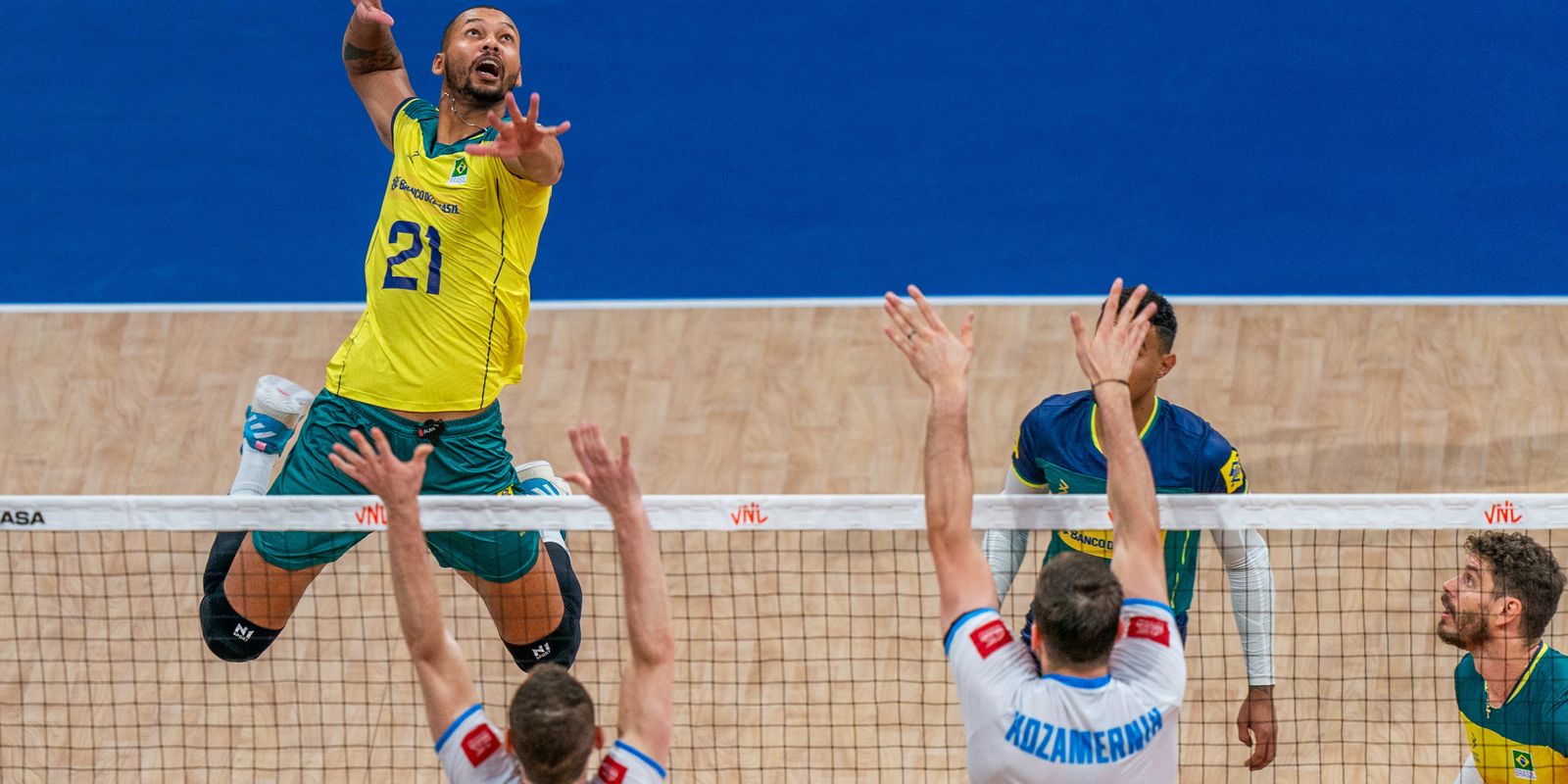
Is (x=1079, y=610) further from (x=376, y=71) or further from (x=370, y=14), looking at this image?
(x=376, y=71)

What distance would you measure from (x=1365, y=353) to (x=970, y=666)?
344 inches

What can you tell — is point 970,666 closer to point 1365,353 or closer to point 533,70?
point 1365,353

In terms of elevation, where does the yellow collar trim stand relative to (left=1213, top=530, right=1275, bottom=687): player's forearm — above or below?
above

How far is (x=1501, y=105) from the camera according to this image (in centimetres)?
1516

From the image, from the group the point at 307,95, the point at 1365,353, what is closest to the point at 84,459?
the point at 307,95

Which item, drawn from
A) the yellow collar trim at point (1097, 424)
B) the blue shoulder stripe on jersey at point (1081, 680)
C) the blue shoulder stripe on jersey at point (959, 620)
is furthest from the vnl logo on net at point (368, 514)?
the blue shoulder stripe on jersey at point (1081, 680)

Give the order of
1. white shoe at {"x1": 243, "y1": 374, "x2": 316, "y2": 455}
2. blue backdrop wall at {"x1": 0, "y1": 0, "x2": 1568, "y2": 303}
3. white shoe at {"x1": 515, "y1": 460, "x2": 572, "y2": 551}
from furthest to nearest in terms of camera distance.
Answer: blue backdrop wall at {"x1": 0, "y1": 0, "x2": 1568, "y2": 303}
white shoe at {"x1": 515, "y1": 460, "x2": 572, "y2": 551}
white shoe at {"x1": 243, "y1": 374, "x2": 316, "y2": 455}

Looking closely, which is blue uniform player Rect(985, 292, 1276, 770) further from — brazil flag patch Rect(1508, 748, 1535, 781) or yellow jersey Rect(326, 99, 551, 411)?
yellow jersey Rect(326, 99, 551, 411)

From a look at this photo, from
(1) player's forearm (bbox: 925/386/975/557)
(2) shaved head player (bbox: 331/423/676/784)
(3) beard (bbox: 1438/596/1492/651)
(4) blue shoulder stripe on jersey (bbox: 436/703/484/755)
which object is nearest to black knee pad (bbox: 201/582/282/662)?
(2) shaved head player (bbox: 331/423/676/784)

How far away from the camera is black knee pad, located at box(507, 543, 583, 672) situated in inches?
314

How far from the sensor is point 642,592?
5316 millimetres

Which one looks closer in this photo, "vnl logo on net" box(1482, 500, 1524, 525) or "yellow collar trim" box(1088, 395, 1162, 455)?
"vnl logo on net" box(1482, 500, 1524, 525)

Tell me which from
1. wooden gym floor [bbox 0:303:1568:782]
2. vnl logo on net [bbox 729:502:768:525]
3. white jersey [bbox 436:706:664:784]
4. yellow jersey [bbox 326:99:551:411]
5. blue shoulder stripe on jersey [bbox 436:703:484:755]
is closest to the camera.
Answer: white jersey [bbox 436:706:664:784]

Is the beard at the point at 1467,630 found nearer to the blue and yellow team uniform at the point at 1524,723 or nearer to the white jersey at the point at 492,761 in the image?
the blue and yellow team uniform at the point at 1524,723
